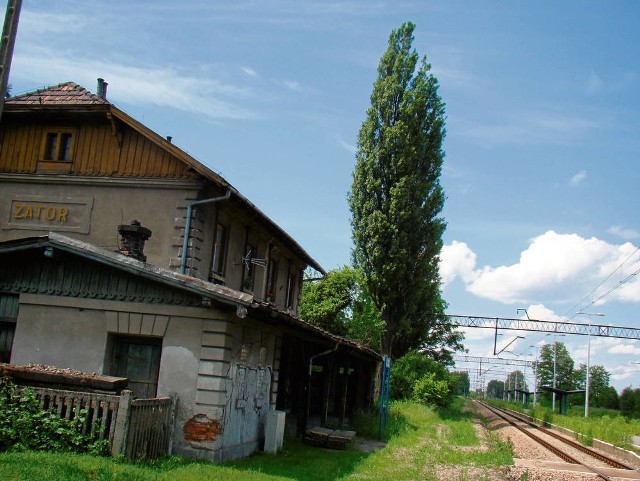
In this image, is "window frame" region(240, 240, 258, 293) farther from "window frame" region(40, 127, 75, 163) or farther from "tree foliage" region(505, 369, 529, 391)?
"tree foliage" region(505, 369, 529, 391)

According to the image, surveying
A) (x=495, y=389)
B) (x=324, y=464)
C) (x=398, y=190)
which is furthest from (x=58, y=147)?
(x=495, y=389)

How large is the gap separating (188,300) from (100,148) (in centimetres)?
720

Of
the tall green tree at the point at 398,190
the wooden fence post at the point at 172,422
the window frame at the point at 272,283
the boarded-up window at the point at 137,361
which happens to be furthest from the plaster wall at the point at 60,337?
the tall green tree at the point at 398,190

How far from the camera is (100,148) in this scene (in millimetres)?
16297

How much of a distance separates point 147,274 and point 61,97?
8.47 meters

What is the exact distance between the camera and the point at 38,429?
9008 mm

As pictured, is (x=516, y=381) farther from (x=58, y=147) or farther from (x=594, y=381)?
(x=58, y=147)

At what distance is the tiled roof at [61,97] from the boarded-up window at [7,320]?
6197mm

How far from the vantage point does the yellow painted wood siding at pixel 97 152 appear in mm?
15953

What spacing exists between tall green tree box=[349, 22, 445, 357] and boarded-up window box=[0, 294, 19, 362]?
785 inches

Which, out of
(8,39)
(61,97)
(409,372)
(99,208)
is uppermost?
(61,97)

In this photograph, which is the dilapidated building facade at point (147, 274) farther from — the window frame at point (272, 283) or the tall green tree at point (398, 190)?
the tall green tree at point (398, 190)

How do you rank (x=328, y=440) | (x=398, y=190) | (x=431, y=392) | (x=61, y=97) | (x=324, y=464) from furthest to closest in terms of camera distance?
(x=431, y=392) → (x=398, y=190) → (x=61, y=97) → (x=328, y=440) → (x=324, y=464)

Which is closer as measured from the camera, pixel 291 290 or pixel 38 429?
pixel 38 429
